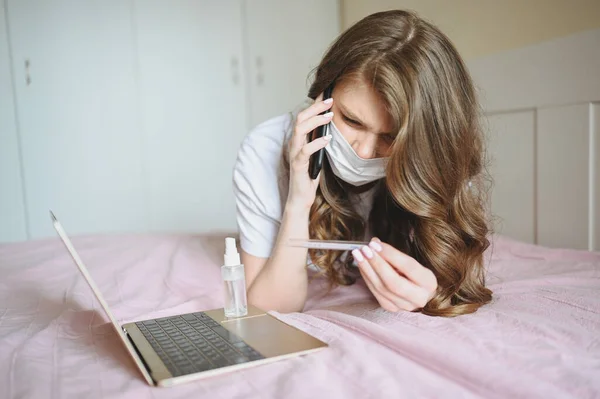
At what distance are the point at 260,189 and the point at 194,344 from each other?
19.2 inches

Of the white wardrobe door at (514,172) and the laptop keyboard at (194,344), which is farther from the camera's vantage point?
the white wardrobe door at (514,172)

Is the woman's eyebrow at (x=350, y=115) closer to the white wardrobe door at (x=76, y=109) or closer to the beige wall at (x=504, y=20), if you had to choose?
the beige wall at (x=504, y=20)

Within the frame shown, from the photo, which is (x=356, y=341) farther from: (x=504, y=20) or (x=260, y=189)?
(x=504, y=20)

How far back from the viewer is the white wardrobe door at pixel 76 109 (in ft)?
7.75

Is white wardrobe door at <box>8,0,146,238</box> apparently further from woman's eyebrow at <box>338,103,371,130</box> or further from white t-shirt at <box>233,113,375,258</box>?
woman's eyebrow at <box>338,103,371,130</box>

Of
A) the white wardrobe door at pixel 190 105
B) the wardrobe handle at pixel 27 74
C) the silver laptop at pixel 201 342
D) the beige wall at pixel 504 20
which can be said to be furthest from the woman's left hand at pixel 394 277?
Result: the wardrobe handle at pixel 27 74

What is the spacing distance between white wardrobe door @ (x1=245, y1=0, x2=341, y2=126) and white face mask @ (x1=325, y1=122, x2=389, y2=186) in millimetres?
1723

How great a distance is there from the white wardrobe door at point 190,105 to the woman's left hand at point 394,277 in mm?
1848

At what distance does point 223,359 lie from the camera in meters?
0.62

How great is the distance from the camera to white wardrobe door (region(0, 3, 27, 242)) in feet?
7.67

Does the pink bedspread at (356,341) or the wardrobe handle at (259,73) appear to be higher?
the wardrobe handle at (259,73)

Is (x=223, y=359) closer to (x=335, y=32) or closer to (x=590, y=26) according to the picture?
(x=590, y=26)

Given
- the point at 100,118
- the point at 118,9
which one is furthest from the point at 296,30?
the point at 100,118

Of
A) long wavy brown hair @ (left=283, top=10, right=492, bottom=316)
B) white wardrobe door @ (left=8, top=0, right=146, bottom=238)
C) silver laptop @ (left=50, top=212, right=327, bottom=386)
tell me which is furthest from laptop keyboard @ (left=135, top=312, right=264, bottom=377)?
white wardrobe door @ (left=8, top=0, right=146, bottom=238)
